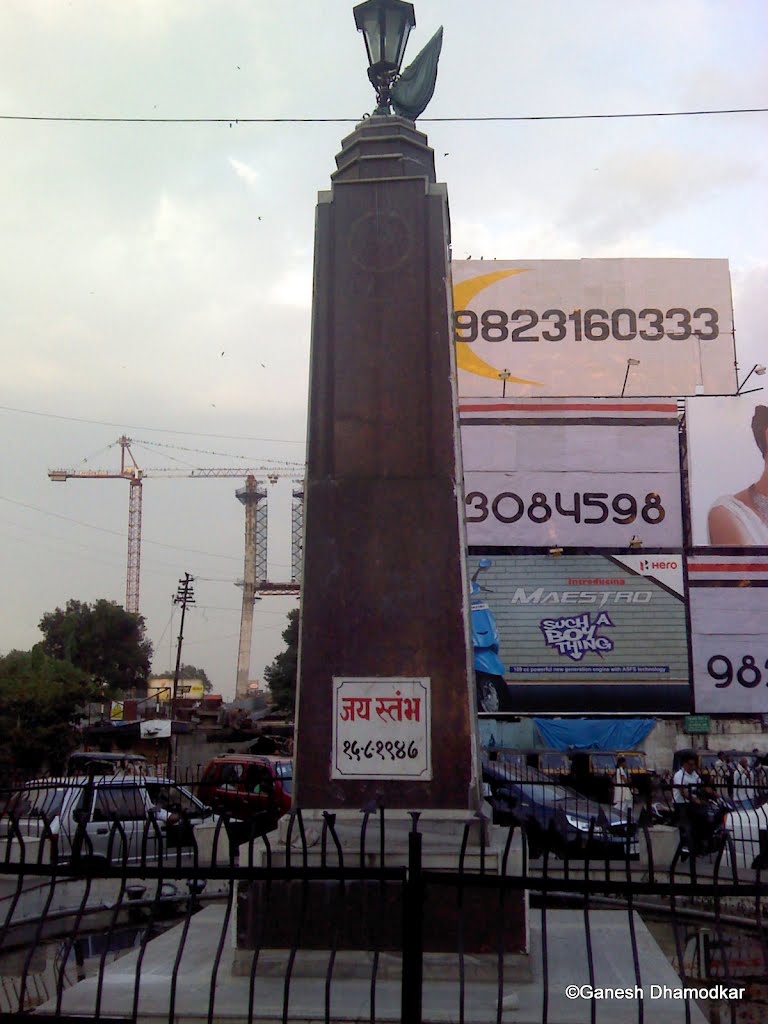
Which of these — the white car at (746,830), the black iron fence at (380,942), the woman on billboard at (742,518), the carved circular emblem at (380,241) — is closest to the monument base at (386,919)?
the black iron fence at (380,942)

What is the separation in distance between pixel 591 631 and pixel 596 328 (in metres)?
9.63

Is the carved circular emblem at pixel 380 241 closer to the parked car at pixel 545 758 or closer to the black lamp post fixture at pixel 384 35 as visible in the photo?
the black lamp post fixture at pixel 384 35

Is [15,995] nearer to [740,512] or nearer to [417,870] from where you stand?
[417,870]

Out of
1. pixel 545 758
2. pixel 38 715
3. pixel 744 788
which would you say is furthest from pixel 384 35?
pixel 38 715

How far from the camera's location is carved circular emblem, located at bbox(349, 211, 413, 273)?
694 centimetres

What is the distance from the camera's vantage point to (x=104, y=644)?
58.2 metres

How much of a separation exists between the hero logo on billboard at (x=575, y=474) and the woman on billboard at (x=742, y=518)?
1139mm

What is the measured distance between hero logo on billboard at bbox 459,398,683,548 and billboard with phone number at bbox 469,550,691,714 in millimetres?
767

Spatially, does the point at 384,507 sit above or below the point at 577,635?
below

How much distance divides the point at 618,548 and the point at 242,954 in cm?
2382

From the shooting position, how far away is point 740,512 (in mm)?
28172

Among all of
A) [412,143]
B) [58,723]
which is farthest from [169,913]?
[58,723]

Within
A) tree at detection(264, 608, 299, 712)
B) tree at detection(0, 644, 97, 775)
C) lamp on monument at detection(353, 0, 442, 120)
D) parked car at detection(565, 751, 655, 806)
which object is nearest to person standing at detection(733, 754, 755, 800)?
parked car at detection(565, 751, 655, 806)

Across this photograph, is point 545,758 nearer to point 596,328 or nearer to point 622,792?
point 622,792
